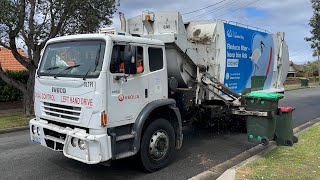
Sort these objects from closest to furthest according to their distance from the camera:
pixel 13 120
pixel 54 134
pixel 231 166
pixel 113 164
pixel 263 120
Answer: pixel 54 134 → pixel 231 166 → pixel 113 164 → pixel 263 120 → pixel 13 120

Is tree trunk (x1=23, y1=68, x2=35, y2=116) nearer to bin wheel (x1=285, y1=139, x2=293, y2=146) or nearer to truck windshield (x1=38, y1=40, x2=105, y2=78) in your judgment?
truck windshield (x1=38, y1=40, x2=105, y2=78)

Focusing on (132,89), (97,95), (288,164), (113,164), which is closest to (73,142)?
(97,95)

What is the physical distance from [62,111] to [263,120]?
3.84m

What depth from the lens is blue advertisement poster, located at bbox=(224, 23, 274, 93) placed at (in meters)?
8.68

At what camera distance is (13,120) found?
40.9 ft

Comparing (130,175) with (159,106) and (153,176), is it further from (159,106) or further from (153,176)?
(159,106)

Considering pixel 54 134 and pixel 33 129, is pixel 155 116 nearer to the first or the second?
pixel 54 134

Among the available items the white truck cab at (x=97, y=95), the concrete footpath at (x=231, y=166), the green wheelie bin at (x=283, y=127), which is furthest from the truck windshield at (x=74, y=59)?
the green wheelie bin at (x=283, y=127)

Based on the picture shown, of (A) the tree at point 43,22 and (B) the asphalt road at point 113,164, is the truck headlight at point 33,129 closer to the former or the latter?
(B) the asphalt road at point 113,164

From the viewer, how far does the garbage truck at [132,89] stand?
5285mm

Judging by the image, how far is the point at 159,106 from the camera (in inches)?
243

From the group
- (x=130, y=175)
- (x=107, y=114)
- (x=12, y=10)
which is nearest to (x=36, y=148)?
(x=130, y=175)

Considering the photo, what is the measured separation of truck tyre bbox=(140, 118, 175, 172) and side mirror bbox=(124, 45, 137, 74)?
1109 millimetres

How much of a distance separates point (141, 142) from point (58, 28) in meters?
8.59
